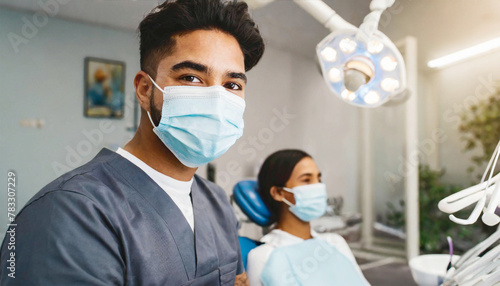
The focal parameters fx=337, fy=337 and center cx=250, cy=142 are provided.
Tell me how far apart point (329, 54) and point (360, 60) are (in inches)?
4.0

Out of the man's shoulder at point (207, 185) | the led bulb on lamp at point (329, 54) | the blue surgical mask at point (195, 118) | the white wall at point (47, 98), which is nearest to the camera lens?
the blue surgical mask at point (195, 118)

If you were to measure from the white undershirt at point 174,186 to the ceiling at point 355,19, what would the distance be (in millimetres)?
779

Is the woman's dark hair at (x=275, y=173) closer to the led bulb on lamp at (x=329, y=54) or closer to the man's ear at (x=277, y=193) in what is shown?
the man's ear at (x=277, y=193)

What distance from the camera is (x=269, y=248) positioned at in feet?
5.17

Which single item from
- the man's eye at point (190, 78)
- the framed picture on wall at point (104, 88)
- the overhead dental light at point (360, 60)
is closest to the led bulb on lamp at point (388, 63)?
the overhead dental light at point (360, 60)

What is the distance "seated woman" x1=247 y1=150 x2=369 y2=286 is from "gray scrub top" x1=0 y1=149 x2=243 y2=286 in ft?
1.22

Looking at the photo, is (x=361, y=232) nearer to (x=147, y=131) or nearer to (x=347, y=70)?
(x=347, y=70)

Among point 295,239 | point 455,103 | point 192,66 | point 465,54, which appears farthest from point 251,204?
point 455,103

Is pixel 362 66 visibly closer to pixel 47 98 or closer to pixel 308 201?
pixel 308 201

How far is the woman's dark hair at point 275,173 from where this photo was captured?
5.60 feet

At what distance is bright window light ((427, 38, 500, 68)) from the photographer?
114 centimetres

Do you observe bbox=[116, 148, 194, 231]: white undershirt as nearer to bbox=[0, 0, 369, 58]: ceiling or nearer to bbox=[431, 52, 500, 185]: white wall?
bbox=[0, 0, 369, 58]: ceiling

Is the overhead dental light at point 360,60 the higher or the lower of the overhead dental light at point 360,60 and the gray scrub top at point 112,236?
the higher

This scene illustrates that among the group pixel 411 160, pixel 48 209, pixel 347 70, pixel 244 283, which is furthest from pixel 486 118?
pixel 48 209
